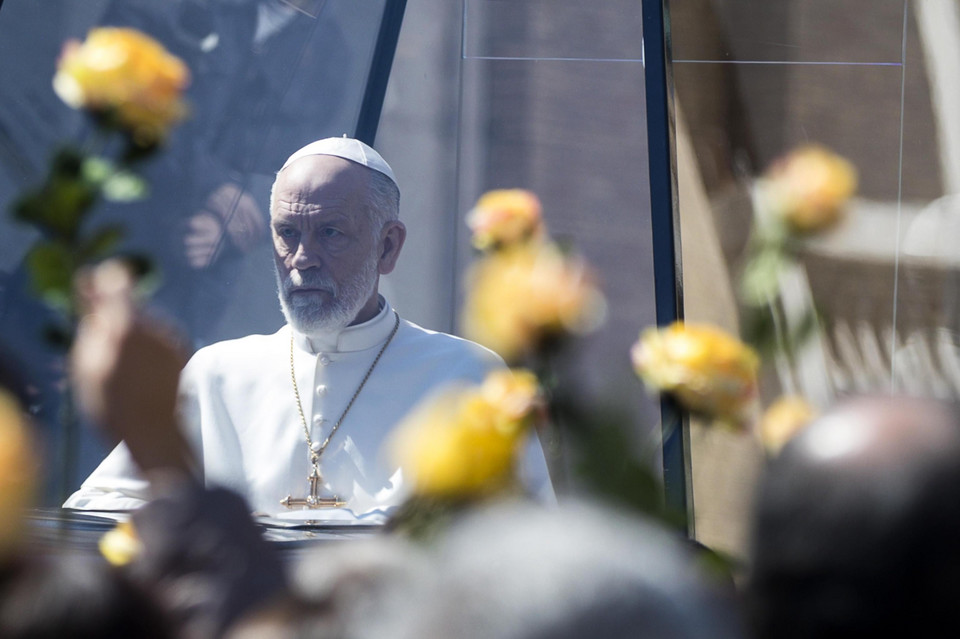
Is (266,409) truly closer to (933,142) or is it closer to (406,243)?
(406,243)

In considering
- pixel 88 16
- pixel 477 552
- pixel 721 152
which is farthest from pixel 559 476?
pixel 88 16

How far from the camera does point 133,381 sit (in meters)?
0.69

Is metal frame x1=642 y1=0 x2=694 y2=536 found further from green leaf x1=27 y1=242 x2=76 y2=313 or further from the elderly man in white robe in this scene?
green leaf x1=27 y1=242 x2=76 y2=313

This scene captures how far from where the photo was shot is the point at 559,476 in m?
0.84

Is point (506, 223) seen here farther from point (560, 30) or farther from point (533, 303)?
point (560, 30)

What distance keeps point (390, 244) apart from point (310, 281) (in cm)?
31

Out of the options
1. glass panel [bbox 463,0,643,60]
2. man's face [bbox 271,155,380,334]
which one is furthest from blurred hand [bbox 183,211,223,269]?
glass panel [bbox 463,0,643,60]

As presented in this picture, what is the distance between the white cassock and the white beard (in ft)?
0.28

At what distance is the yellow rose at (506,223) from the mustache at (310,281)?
2.27 metres

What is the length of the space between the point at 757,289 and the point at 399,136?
2866mm

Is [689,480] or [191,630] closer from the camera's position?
[191,630]

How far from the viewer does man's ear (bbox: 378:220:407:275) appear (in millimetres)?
3354

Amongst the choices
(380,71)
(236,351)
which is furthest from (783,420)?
(380,71)

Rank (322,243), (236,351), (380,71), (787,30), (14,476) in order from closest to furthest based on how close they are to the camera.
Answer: (14,476) → (787,30) → (322,243) → (236,351) → (380,71)
